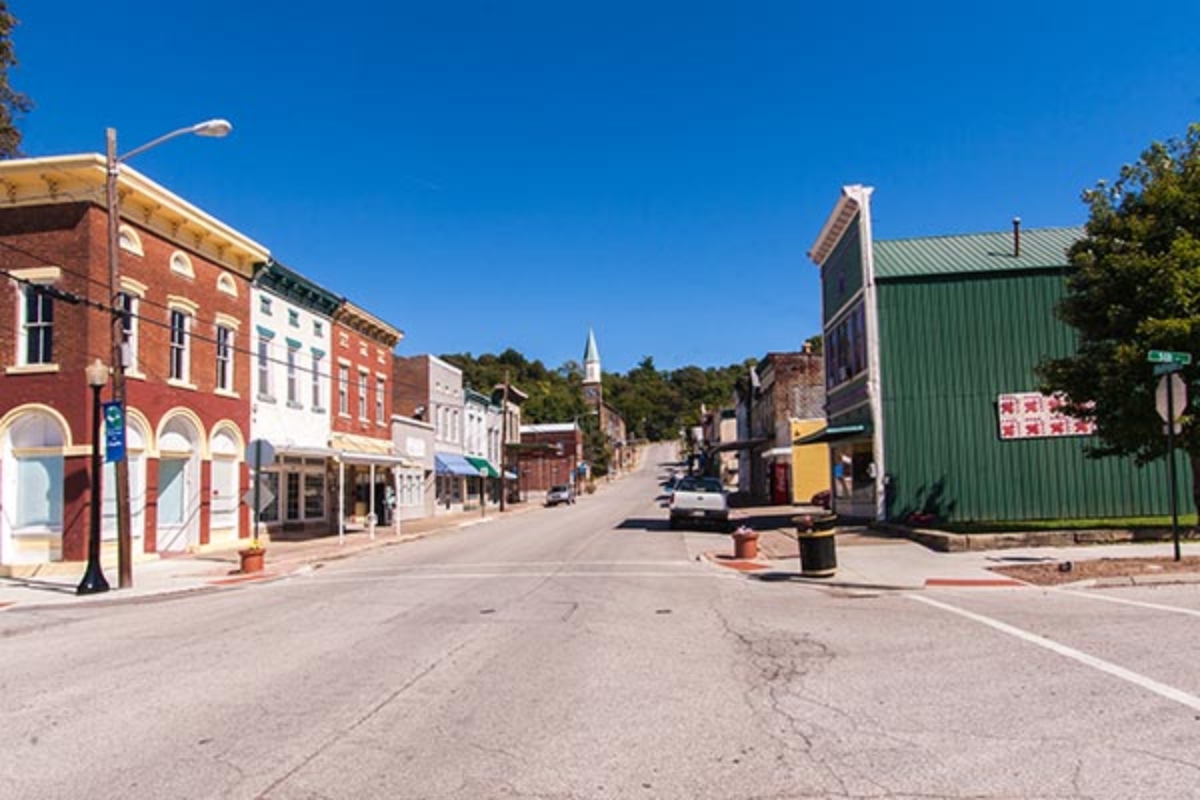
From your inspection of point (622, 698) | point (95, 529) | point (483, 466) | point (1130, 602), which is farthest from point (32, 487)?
point (483, 466)

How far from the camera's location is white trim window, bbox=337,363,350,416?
3412cm

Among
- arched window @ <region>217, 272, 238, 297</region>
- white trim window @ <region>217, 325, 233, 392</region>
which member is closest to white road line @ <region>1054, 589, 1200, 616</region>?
white trim window @ <region>217, 325, 233, 392</region>

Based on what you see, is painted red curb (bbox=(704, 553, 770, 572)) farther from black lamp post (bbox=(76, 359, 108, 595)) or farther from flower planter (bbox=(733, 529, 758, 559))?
black lamp post (bbox=(76, 359, 108, 595))

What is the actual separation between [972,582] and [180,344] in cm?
2010

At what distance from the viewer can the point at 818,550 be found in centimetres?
1593

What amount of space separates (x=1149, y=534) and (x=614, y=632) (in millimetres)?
13406

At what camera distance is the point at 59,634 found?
12.2 m

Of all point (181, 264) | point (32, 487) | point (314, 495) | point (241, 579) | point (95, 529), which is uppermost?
point (181, 264)

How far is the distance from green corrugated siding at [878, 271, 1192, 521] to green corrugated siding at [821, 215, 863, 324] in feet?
5.46

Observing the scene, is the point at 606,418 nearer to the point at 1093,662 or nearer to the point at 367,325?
the point at 367,325

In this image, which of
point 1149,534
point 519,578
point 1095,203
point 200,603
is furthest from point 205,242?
point 1149,534

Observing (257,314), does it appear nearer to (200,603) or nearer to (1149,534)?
(200,603)

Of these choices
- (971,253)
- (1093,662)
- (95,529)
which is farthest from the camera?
(971,253)

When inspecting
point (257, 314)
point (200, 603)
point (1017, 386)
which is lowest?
point (200, 603)
